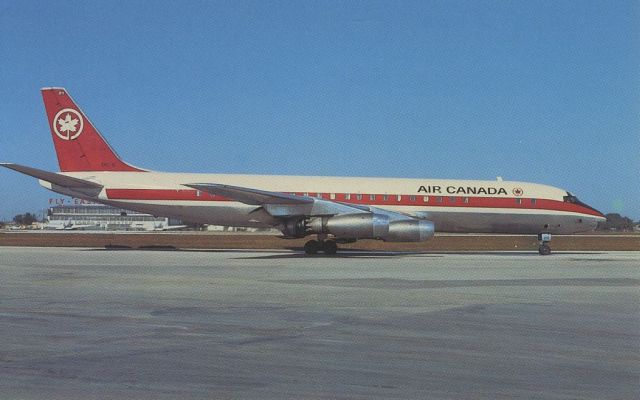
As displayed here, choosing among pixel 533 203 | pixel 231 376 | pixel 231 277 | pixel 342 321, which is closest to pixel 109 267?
pixel 231 277

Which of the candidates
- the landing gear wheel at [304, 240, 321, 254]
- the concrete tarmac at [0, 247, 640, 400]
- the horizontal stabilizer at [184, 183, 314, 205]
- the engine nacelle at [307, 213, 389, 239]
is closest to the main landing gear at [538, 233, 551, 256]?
the engine nacelle at [307, 213, 389, 239]

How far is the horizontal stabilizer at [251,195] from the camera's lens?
80.9 feet

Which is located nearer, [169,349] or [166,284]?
[169,349]

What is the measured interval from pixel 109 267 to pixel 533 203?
18926mm

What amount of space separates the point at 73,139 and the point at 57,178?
2604mm

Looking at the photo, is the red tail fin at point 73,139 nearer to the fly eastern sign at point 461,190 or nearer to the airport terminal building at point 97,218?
the fly eastern sign at point 461,190

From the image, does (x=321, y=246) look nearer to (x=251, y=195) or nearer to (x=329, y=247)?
(x=329, y=247)

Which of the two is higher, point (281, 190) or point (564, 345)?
point (281, 190)

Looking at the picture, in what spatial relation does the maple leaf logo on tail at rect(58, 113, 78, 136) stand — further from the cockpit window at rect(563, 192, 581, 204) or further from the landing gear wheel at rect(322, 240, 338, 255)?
the cockpit window at rect(563, 192, 581, 204)

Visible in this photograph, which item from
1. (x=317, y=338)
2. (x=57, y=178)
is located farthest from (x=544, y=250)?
(x=317, y=338)

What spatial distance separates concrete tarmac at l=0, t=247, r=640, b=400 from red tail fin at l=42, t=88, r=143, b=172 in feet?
50.4

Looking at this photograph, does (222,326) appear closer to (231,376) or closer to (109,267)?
(231,376)

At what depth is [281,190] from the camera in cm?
2870

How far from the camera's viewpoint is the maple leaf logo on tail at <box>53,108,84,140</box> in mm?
29734
